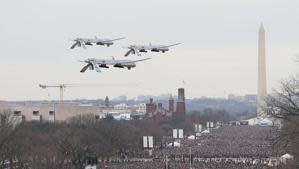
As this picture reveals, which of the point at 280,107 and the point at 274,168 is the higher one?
the point at 280,107

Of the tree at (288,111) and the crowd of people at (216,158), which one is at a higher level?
the tree at (288,111)

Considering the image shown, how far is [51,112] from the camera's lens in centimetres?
14725

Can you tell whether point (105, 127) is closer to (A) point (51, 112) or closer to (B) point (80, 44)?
(A) point (51, 112)

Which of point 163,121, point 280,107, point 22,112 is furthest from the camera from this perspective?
point 163,121

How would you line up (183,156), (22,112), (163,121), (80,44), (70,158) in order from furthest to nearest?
(163,121)
(22,112)
(183,156)
(70,158)
(80,44)

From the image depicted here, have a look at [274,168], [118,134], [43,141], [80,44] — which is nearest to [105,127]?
[118,134]

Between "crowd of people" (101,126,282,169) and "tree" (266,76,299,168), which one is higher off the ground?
"tree" (266,76,299,168)

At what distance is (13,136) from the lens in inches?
3095

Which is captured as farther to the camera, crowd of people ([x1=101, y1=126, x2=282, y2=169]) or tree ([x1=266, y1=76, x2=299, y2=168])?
crowd of people ([x1=101, y1=126, x2=282, y2=169])

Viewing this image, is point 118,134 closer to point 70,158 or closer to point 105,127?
point 105,127

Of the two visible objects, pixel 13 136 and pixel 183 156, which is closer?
pixel 13 136

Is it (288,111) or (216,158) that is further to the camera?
(216,158)

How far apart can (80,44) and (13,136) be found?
44311mm

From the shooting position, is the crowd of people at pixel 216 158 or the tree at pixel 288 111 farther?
the crowd of people at pixel 216 158
